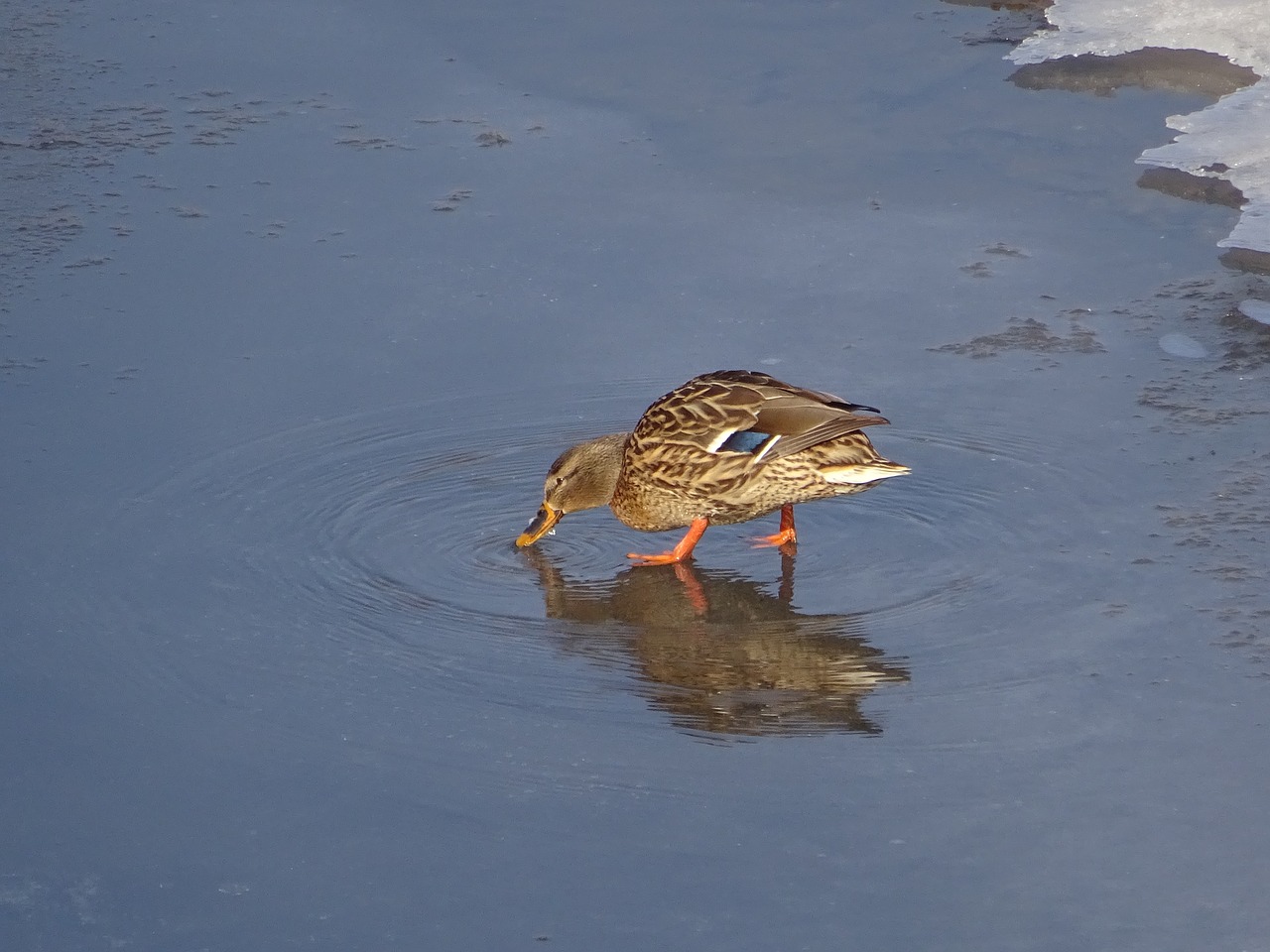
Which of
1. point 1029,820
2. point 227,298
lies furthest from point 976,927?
point 227,298

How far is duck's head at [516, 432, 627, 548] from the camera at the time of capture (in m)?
5.21

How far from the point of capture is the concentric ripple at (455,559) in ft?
14.1

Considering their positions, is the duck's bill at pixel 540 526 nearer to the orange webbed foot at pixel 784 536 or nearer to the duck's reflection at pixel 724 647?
the duck's reflection at pixel 724 647

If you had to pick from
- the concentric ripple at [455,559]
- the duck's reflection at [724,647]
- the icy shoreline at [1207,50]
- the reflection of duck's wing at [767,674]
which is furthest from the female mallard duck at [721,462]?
the icy shoreline at [1207,50]

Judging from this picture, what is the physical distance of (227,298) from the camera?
6461mm

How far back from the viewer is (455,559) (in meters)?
4.99

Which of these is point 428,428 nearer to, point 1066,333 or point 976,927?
point 1066,333

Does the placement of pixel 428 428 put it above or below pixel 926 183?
below

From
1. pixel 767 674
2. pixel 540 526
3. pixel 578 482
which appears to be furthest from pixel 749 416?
pixel 767 674

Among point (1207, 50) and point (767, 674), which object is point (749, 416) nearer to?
point (767, 674)

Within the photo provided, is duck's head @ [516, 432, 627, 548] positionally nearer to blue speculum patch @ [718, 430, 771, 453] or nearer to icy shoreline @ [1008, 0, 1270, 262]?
blue speculum patch @ [718, 430, 771, 453]

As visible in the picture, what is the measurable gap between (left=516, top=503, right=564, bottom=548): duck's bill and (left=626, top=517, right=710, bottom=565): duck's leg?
0.89ft

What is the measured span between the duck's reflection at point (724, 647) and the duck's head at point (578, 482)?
133mm

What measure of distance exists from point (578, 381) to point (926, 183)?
2175 mm
